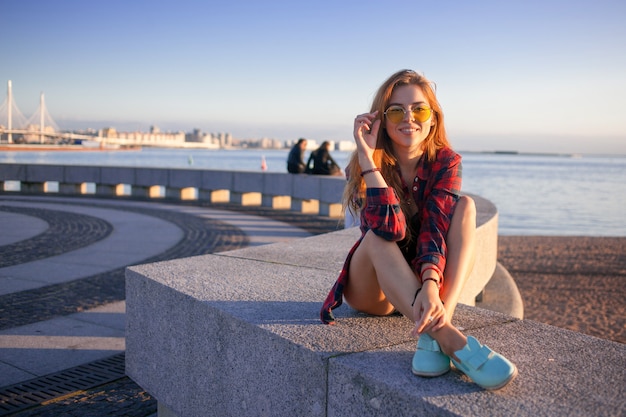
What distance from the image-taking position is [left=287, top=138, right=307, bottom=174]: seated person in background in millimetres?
14906

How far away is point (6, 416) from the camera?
328 cm

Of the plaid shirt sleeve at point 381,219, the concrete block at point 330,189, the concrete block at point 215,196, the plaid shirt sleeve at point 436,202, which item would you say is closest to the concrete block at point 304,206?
the concrete block at point 330,189

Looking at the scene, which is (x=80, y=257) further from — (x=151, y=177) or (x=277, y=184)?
(x=151, y=177)

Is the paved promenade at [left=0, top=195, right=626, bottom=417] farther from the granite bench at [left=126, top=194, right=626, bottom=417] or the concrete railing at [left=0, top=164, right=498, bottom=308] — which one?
the concrete railing at [left=0, top=164, right=498, bottom=308]

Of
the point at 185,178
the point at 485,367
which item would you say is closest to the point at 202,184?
the point at 185,178

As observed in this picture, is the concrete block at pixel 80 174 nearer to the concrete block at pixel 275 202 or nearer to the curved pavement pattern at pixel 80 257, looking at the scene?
the curved pavement pattern at pixel 80 257

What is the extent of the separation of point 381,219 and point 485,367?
33.2 inches

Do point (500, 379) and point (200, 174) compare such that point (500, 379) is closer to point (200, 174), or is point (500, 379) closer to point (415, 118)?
point (415, 118)

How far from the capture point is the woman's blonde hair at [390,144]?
2.90 m

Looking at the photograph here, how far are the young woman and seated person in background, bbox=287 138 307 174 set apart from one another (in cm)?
1185

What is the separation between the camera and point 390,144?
9.88 feet

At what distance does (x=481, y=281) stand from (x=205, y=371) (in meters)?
3.46

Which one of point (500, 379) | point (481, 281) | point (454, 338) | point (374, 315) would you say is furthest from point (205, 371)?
point (481, 281)

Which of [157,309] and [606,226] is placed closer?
[157,309]
